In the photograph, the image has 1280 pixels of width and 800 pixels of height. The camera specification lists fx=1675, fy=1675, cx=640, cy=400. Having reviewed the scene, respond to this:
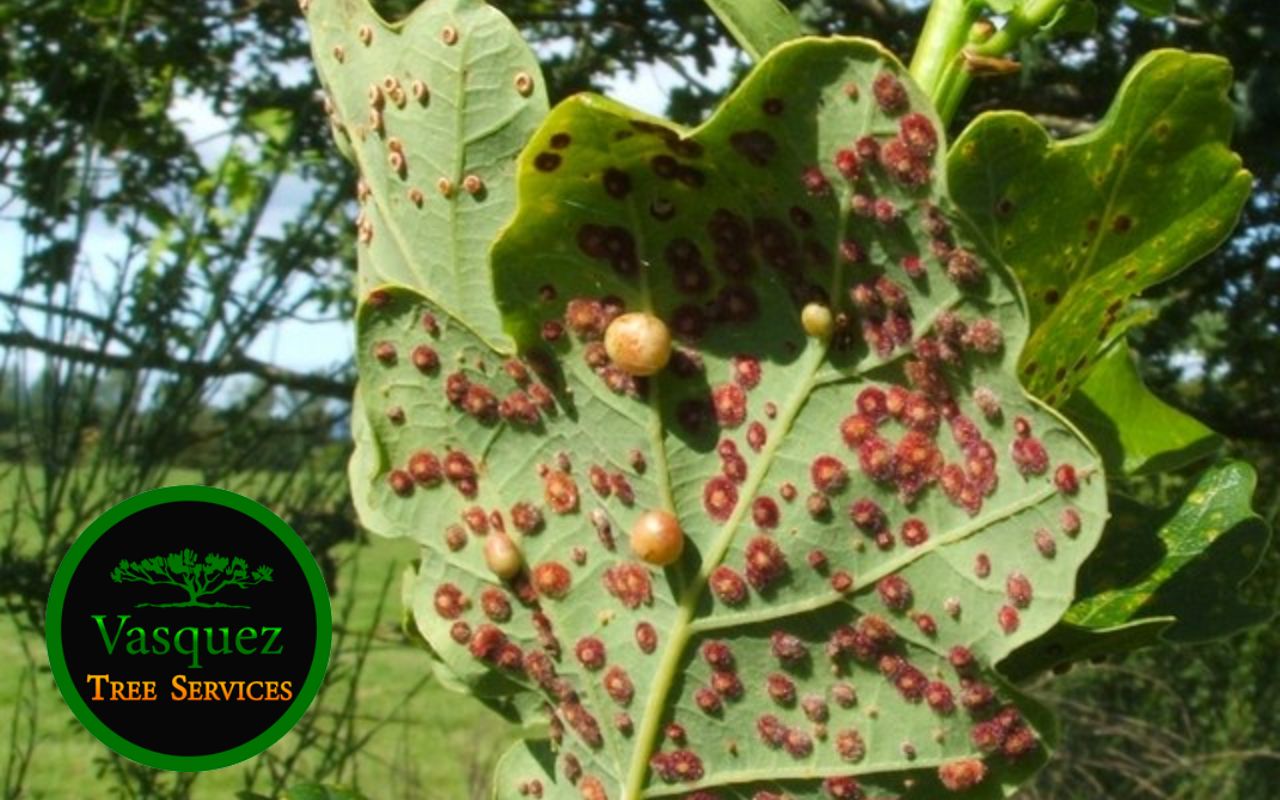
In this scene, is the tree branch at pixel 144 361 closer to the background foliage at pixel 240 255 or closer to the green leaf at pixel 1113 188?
the background foliage at pixel 240 255

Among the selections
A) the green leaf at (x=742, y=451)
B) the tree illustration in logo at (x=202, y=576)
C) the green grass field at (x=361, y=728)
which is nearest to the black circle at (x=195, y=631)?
the tree illustration in logo at (x=202, y=576)

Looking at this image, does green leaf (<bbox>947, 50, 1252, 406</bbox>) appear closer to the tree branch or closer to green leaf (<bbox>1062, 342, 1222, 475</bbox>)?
green leaf (<bbox>1062, 342, 1222, 475</bbox>)

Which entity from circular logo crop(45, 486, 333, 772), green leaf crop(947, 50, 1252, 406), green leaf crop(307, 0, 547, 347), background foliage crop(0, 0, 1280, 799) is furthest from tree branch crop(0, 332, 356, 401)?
green leaf crop(947, 50, 1252, 406)

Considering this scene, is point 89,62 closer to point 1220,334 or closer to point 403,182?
point 1220,334

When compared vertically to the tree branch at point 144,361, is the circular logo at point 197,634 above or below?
above

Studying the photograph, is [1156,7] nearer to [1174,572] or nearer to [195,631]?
[1174,572]
